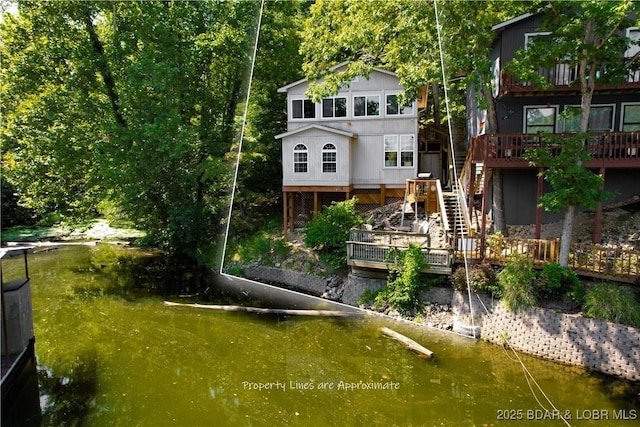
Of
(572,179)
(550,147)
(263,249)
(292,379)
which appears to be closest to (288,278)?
(263,249)

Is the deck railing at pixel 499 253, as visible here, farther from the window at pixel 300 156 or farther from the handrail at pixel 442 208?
the window at pixel 300 156

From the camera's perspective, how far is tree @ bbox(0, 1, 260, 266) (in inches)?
424

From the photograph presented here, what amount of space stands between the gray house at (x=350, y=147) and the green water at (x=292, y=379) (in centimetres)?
148

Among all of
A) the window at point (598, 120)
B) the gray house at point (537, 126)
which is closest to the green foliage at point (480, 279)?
the gray house at point (537, 126)

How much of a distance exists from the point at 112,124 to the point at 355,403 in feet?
32.3

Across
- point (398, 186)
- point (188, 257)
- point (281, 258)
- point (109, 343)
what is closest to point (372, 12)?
point (398, 186)

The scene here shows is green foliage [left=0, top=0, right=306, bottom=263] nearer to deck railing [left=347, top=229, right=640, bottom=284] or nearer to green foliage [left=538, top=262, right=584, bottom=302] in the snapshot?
deck railing [left=347, top=229, right=640, bottom=284]

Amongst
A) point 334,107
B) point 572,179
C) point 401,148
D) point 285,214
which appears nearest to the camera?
point 285,214

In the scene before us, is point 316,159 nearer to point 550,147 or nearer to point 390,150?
point 390,150

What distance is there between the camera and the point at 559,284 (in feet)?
20.7

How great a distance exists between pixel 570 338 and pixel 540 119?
440cm

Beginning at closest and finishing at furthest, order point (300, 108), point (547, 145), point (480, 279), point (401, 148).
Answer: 1. point (401, 148)
2. point (300, 108)
3. point (480, 279)
4. point (547, 145)

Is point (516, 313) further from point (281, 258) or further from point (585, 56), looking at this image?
point (281, 258)

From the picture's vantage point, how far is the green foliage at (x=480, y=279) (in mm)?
6457
